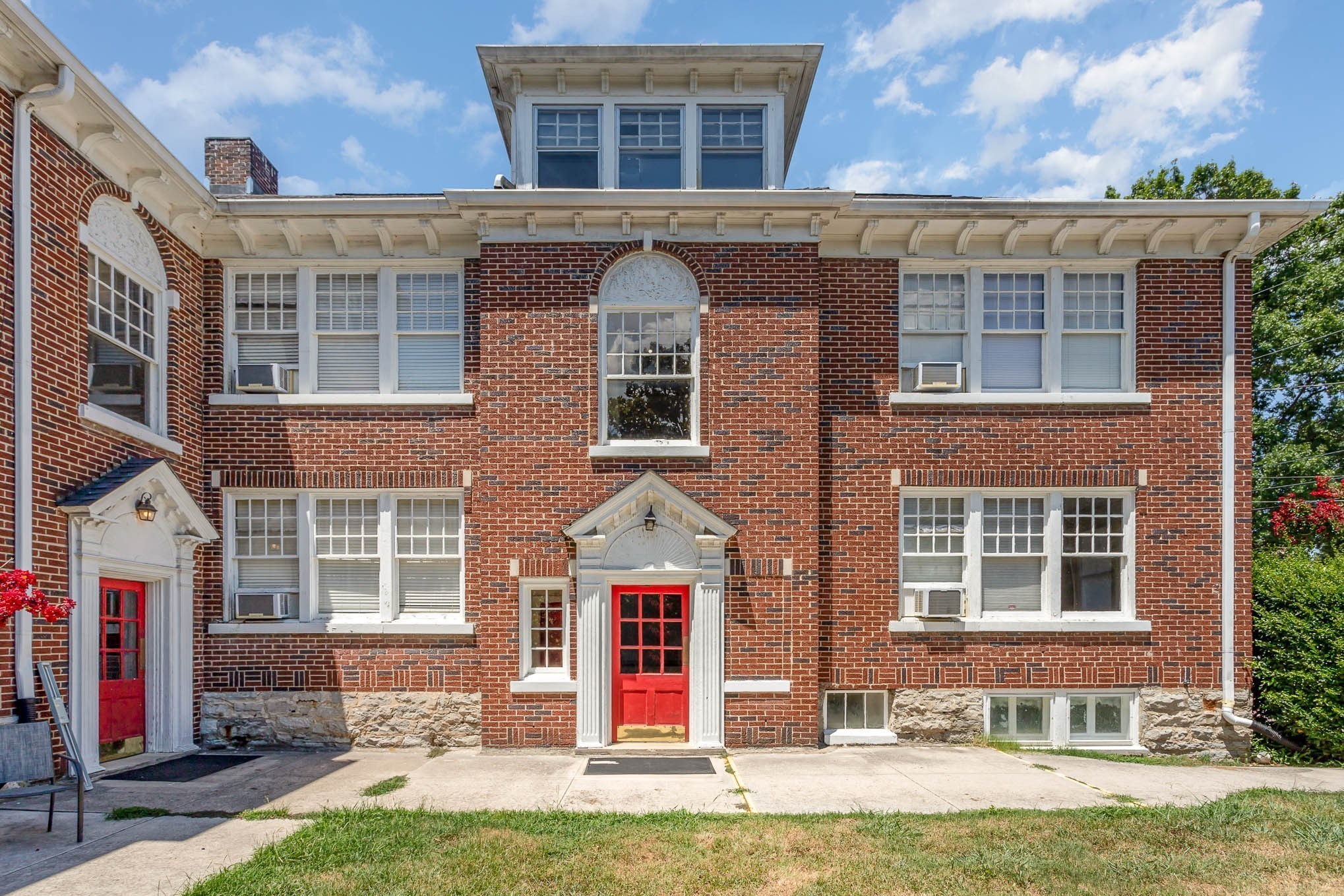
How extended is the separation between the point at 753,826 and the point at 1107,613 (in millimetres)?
6558

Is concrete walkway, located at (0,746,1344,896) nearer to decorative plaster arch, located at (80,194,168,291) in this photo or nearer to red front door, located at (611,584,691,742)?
red front door, located at (611,584,691,742)

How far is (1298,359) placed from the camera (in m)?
19.7

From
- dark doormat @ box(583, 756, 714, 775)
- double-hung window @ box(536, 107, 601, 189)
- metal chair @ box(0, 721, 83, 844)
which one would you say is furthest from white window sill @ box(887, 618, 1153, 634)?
metal chair @ box(0, 721, 83, 844)

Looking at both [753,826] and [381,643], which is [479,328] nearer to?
[381,643]

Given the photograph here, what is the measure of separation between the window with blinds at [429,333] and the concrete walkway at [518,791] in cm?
474

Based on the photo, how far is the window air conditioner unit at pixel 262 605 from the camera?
10.9 m

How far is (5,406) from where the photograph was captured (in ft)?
25.3

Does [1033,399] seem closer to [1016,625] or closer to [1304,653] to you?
[1016,625]

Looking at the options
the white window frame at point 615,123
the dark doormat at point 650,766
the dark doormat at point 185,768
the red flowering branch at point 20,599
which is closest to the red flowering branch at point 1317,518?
the white window frame at point 615,123

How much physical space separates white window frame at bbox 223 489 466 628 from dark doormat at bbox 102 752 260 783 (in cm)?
167

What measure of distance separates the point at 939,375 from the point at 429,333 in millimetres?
6684

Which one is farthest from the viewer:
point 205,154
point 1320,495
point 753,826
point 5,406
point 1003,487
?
point 1320,495

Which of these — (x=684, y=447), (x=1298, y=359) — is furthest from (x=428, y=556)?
(x=1298, y=359)

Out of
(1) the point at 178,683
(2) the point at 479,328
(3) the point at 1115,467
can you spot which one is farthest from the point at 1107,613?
(1) the point at 178,683
